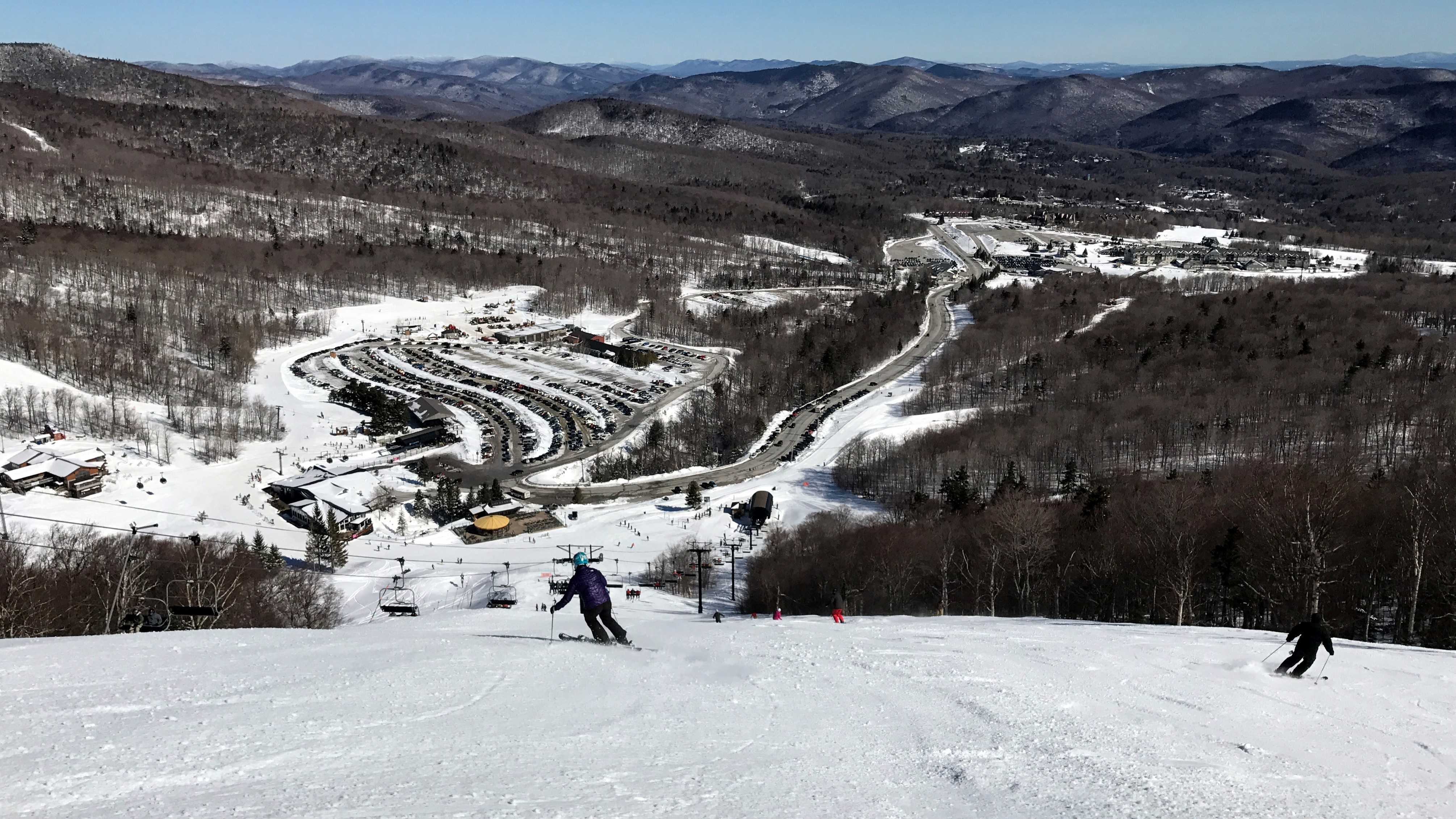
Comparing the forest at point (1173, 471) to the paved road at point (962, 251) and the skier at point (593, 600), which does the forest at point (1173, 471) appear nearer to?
the skier at point (593, 600)

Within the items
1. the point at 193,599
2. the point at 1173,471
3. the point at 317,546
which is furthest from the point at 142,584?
the point at 1173,471

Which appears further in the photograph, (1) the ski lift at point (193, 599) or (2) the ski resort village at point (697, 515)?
(1) the ski lift at point (193, 599)

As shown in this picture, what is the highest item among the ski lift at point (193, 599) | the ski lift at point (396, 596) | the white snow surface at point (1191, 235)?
the white snow surface at point (1191, 235)

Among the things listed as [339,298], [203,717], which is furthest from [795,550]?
[339,298]

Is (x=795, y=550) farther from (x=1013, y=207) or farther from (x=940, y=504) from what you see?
(x=1013, y=207)

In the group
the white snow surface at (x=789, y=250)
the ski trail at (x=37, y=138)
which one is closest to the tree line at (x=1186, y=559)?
the white snow surface at (x=789, y=250)

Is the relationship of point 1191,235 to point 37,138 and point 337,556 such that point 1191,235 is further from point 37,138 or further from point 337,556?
point 37,138

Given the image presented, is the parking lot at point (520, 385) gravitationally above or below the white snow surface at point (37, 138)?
below
